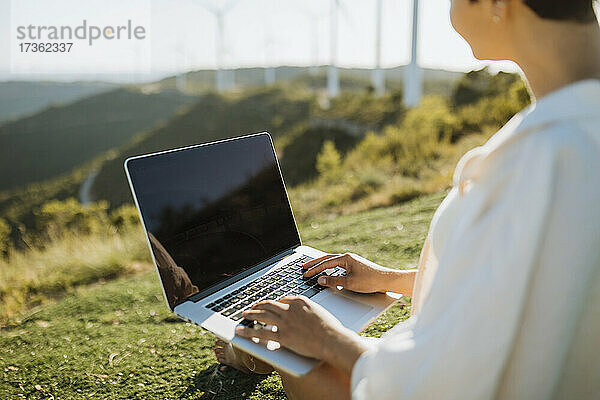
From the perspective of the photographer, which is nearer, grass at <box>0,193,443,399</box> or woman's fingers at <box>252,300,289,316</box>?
woman's fingers at <box>252,300,289,316</box>

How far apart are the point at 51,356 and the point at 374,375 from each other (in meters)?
2.17

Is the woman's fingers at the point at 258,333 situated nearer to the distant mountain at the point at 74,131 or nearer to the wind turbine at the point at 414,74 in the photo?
the wind turbine at the point at 414,74

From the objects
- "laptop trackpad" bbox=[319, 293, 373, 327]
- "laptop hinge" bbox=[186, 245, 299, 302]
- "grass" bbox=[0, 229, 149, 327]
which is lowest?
"grass" bbox=[0, 229, 149, 327]

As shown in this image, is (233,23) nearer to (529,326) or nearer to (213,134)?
(213,134)

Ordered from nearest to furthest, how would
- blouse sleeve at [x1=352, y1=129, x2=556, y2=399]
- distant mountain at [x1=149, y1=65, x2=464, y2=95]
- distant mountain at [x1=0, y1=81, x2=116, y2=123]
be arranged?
Answer: blouse sleeve at [x1=352, y1=129, x2=556, y2=399] → distant mountain at [x1=0, y1=81, x2=116, y2=123] → distant mountain at [x1=149, y1=65, x2=464, y2=95]

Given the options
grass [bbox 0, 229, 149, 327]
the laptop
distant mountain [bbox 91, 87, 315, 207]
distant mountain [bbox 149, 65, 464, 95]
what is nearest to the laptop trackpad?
the laptop

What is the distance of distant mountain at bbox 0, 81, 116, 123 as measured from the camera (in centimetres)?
3638

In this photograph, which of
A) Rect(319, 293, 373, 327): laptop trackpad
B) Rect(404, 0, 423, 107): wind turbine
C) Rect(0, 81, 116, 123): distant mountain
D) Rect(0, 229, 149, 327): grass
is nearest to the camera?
Rect(319, 293, 373, 327): laptop trackpad

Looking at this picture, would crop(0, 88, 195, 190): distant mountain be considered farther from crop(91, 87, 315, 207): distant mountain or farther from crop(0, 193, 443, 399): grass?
crop(0, 193, 443, 399): grass

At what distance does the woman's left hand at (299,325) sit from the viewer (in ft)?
3.67

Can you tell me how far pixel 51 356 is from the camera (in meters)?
2.57

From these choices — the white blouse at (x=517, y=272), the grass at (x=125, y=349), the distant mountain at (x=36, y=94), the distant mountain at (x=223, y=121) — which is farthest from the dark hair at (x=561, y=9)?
the distant mountain at (x=36, y=94)

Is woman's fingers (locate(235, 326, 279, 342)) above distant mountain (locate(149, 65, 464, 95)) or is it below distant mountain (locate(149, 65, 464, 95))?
below

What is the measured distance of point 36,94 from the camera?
38719mm
